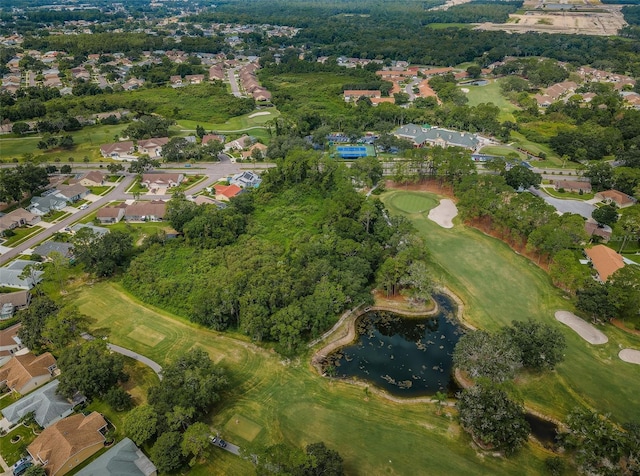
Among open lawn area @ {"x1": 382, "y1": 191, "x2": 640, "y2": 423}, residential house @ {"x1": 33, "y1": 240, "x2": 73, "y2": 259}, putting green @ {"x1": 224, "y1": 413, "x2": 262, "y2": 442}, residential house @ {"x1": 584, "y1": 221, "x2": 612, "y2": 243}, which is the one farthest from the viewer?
residential house @ {"x1": 584, "y1": 221, "x2": 612, "y2": 243}

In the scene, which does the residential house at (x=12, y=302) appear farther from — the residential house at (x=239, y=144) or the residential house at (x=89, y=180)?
the residential house at (x=239, y=144)

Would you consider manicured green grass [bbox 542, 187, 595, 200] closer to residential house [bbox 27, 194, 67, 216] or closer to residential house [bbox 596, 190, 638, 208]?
residential house [bbox 596, 190, 638, 208]

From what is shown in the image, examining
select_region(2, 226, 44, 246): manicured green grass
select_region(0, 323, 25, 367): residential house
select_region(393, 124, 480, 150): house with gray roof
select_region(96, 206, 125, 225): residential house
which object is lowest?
select_region(0, 323, 25, 367): residential house

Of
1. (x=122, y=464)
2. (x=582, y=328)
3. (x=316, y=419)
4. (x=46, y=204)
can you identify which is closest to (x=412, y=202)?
(x=582, y=328)

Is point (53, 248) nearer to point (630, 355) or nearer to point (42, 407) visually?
point (42, 407)

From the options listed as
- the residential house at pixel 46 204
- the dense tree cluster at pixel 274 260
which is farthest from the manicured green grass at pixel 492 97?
the residential house at pixel 46 204

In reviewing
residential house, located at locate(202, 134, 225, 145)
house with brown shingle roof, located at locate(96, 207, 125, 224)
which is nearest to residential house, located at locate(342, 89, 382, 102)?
residential house, located at locate(202, 134, 225, 145)
